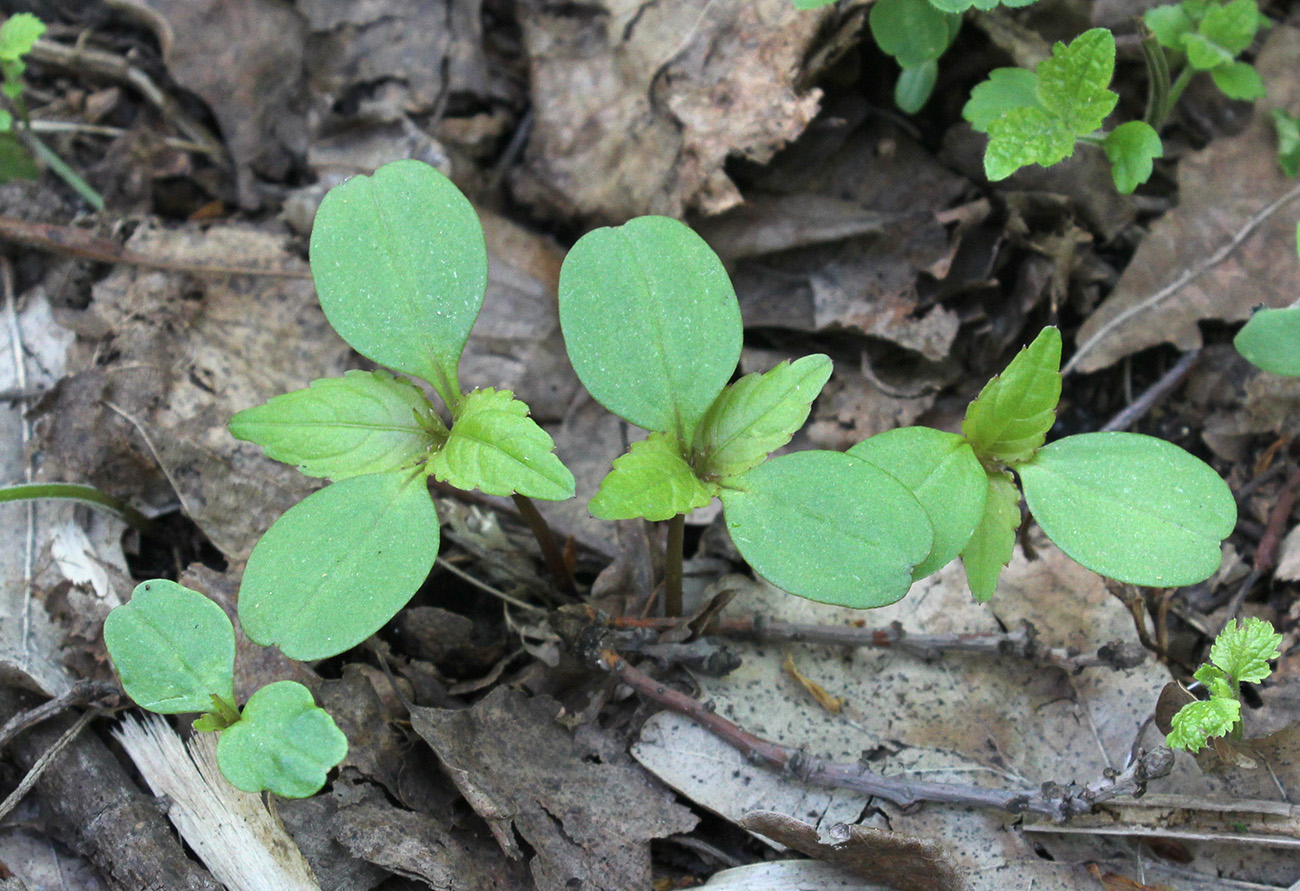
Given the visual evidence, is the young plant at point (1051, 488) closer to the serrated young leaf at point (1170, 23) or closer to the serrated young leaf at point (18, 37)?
the serrated young leaf at point (1170, 23)

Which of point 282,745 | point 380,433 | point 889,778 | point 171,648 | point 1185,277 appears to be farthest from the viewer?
point 1185,277

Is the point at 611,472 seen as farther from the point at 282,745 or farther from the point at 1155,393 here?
the point at 1155,393

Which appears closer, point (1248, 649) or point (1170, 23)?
point (1248, 649)

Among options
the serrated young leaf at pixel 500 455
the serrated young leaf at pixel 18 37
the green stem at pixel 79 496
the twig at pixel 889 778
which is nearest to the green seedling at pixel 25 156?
the serrated young leaf at pixel 18 37

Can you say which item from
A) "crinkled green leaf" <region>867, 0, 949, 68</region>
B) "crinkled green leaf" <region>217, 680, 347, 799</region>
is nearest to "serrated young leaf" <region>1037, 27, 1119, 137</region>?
"crinkled green leaf" <region>867, 0, 949, 68</region>

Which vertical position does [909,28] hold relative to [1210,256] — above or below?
above

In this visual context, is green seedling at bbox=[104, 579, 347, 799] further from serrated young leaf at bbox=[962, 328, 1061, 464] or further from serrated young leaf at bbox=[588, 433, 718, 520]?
serrated young leaf at bbox=[962, 328, 1061, 464]

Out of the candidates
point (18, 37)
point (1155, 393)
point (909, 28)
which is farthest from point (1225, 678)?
point (18, 37)

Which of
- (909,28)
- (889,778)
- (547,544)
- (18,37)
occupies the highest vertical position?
(909,28)
